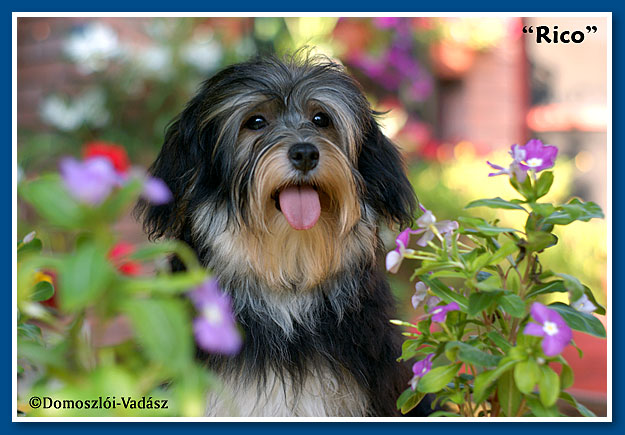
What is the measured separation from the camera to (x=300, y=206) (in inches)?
A: 68.6

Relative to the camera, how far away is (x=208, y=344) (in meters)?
0.87

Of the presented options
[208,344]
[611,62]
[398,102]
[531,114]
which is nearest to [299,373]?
[208,344]

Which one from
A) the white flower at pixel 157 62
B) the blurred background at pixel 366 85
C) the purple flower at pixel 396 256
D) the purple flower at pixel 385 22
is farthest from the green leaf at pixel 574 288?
the purple flower at pixel 385 22

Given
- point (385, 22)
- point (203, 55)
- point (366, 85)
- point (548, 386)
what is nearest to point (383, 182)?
point (548, 386)

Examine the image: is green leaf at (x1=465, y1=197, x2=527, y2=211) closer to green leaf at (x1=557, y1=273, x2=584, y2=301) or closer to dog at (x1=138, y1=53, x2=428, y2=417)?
green leaf at (x1=557, y1=273, x2=584, y2=301)

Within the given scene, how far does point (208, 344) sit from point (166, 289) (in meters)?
0.09

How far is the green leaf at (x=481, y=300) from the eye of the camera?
1.36m

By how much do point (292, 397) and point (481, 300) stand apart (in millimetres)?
639

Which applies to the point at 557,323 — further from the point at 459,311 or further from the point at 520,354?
the point at 459,311

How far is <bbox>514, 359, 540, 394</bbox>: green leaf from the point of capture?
1263mm

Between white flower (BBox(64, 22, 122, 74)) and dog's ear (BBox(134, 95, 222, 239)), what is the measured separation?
2.20 m

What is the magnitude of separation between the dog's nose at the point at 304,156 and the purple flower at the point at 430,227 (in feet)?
1.10

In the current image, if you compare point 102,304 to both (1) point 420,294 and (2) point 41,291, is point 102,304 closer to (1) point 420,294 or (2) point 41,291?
(2) point 41,291

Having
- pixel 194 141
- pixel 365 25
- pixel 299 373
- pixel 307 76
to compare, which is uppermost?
pixel 365 25
